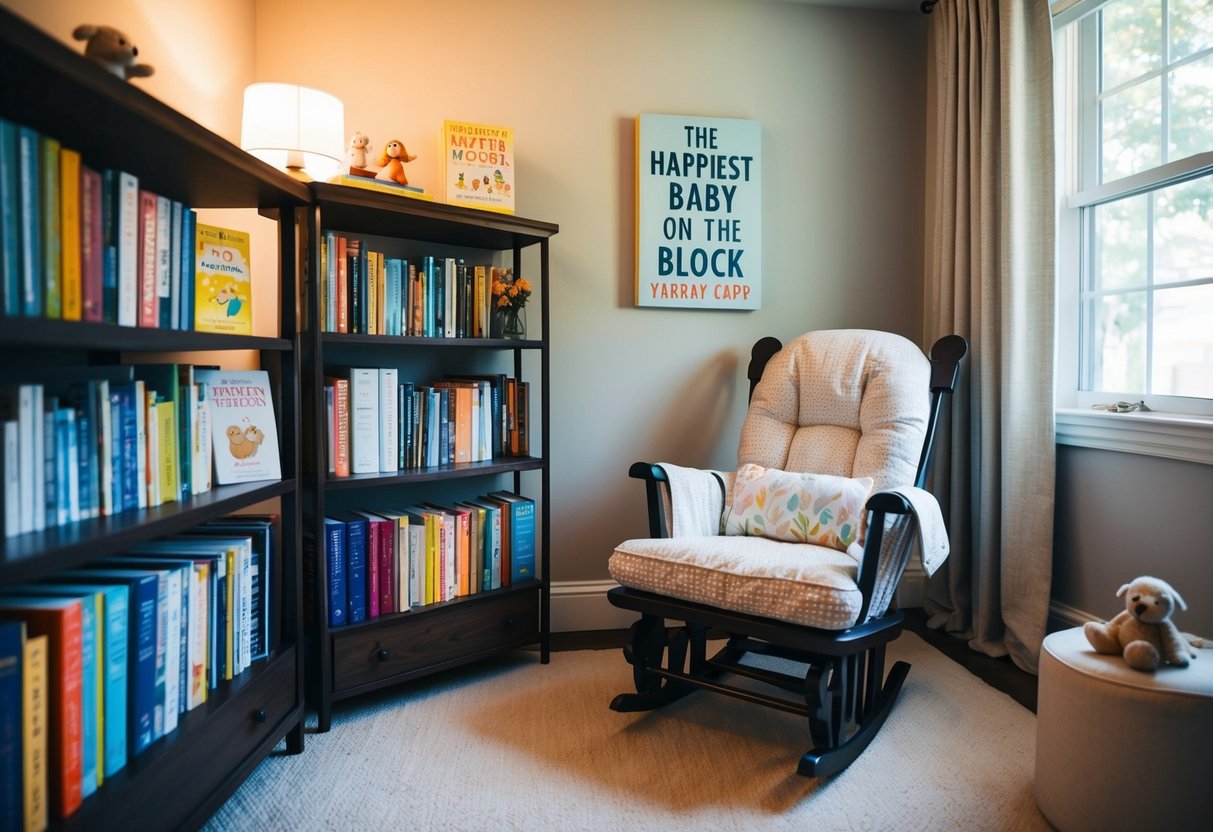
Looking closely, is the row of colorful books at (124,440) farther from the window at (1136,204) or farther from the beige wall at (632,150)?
the window at (1136,204)

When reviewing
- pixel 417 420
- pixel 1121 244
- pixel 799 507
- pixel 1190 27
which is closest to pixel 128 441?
pixel 417 420

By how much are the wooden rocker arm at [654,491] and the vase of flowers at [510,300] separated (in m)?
0.60

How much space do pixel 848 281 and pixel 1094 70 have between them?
3.17 ft

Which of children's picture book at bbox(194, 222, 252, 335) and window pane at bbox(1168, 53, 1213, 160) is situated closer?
children's picture book at bbox(194, 222, 252, 335)

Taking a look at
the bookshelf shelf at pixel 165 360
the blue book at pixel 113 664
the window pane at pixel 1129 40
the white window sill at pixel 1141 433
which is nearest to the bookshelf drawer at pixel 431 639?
the bookshelf shelf at pixel 165 360

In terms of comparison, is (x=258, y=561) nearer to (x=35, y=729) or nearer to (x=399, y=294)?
(x=35, y=729)

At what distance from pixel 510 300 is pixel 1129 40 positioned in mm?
1945

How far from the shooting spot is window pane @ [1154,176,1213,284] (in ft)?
6.60

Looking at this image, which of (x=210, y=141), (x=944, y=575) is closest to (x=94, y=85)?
(x=210, y=141)

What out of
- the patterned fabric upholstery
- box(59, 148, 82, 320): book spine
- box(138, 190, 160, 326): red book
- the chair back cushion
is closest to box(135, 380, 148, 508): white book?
box(138, 190, 160, 326): red book

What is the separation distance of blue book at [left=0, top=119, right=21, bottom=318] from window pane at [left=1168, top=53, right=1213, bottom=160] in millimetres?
2548

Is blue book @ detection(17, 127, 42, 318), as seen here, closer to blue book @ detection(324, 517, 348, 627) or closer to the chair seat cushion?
blue book @ detection(324, 517, 348, 627)

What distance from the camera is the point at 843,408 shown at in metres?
2.36

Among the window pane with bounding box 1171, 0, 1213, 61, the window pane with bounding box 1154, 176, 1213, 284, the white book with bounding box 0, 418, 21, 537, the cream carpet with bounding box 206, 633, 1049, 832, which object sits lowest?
the cream carpet with bounding box 206, 633, 1049, 832
